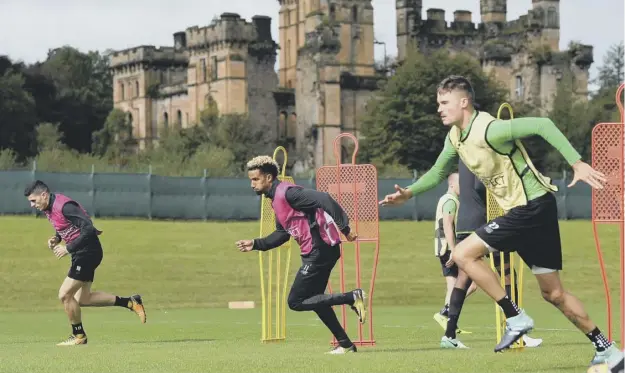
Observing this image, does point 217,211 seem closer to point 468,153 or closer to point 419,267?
point 419,267

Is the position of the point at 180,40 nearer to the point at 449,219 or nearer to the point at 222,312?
the point at 222,312

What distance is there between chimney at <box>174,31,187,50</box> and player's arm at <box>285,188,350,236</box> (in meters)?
126

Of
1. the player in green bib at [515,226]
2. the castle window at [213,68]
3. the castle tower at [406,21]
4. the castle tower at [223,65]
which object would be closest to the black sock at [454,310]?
the player in green bib at [515,226]

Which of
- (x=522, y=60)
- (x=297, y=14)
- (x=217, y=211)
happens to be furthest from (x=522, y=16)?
(x=217, y=211)

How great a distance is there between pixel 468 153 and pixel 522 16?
113406 mm

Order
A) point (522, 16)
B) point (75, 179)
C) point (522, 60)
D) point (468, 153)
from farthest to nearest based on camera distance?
point (522, 16)
point (522, 60)
point (75, 179)
point (468, 153)

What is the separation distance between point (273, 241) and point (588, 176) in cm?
461

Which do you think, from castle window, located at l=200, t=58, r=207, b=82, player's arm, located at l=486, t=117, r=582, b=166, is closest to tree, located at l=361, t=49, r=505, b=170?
castle window, located at l=200, t=58, r=207, b=82

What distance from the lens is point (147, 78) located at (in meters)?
138

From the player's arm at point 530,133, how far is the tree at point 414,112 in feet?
286

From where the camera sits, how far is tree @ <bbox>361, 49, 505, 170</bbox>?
102 m

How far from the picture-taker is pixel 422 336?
20141 mm

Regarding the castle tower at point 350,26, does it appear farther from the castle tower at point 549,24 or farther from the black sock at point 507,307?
the black sock at point 507,307

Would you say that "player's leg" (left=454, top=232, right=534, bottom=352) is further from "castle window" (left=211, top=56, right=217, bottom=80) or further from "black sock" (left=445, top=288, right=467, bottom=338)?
"castle window" (left=211, top=56, right=217, bottom=80)
